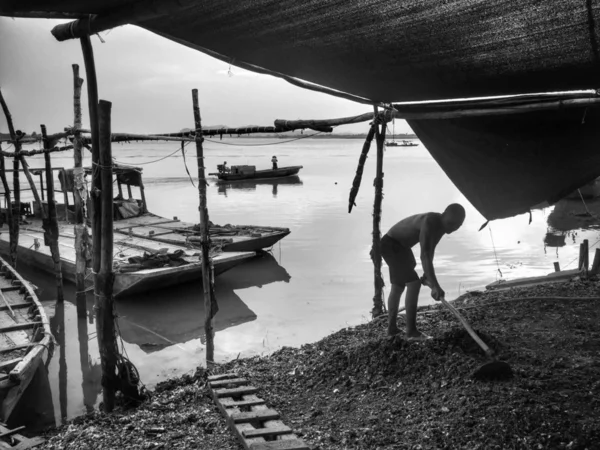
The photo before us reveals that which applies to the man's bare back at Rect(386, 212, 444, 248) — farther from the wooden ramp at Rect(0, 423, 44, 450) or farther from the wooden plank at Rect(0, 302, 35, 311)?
the wooden plank at Rect(0, 302, 35, 311)

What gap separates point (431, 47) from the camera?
3320 mm

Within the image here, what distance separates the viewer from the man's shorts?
526cm

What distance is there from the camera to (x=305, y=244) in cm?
1769

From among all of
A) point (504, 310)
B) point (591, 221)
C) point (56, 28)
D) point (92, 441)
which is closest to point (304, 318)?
point (504, 310)

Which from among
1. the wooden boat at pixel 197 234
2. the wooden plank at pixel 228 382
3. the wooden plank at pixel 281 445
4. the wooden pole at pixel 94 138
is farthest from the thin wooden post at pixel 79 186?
the wooden plank at pixel 281 445

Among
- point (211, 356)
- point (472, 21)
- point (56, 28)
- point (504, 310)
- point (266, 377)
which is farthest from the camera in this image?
point (211, 356)

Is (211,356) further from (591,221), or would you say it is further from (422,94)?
(591,221)

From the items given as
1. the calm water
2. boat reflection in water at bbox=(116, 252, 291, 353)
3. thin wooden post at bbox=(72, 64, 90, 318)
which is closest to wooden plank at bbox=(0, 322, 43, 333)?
the calm water

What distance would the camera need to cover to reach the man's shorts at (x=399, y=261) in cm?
526

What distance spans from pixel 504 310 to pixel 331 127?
3240 millimetres

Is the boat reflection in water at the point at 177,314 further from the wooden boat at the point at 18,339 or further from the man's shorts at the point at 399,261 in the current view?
the man's shorts at the point at 399,261

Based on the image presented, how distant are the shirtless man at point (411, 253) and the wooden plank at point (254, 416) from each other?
5.60ft

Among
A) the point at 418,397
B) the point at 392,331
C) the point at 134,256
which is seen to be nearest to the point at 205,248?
the point at 392,331

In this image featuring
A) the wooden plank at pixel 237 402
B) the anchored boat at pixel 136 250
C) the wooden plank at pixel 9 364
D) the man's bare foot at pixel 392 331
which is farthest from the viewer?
the anchored boat at pixel 136 250
